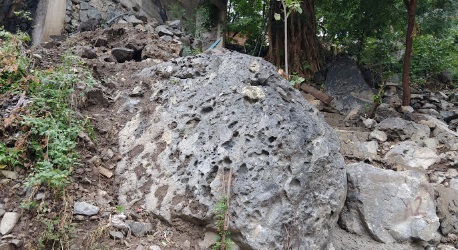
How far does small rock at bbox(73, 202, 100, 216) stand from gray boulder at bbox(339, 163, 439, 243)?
198cm

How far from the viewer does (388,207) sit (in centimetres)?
331

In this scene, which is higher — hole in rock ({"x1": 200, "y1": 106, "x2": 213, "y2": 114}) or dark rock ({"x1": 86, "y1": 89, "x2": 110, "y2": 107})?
hole in rock ({"x1": 200, "y1": 106, "x2": 213, "y2": 114})

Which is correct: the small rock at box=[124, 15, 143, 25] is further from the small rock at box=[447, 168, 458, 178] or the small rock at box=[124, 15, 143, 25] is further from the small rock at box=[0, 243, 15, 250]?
the small rock at box=[447, 168, 458, 178]

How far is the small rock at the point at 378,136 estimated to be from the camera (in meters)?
4.68

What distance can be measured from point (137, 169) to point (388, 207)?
6.83 ft

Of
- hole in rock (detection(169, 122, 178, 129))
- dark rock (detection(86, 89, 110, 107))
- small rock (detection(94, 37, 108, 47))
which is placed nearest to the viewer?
hole in rock (detection(169, 122, 178, 129))

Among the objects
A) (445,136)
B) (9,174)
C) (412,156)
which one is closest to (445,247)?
(412,156)

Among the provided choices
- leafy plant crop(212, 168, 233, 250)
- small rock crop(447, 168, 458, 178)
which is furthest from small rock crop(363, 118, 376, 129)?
leafy plant crop(212, 168, 233, 250)

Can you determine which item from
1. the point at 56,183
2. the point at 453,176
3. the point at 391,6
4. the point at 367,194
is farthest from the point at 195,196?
the point at 391,6

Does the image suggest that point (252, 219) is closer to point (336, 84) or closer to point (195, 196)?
point (195, 196)

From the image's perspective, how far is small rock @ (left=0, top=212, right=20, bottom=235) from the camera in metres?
2.37

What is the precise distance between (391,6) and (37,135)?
19.4 ft

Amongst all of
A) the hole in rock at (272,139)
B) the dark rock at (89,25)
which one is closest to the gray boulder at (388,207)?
the hole in rock at (272,139)

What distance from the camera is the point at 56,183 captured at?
2.54m
